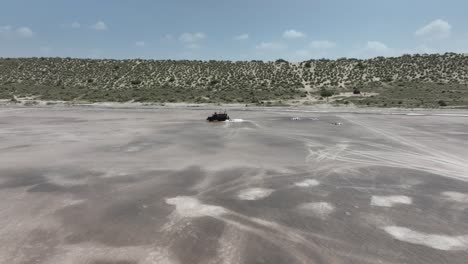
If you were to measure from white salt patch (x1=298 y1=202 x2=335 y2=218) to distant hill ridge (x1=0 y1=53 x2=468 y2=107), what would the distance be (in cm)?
4700

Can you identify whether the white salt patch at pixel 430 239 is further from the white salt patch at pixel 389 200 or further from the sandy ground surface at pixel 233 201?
the white salt patch at pixel 389 200

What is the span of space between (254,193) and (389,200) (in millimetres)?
4027

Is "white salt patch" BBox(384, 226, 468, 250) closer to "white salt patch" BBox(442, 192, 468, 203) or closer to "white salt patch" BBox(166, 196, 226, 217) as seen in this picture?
"white salt patch" BBox(442, 192, 468, 203)

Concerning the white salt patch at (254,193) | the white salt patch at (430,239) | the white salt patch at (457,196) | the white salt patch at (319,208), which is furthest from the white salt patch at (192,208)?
the white salt patch at (457,196)

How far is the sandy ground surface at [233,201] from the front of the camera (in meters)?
8.02

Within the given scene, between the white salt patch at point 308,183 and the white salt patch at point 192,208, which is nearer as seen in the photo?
the white salt patch at point 192,208

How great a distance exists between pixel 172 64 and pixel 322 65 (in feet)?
123

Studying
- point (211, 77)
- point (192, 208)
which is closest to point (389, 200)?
point (192, 208)

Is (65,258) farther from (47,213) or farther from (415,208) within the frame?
(415,208)

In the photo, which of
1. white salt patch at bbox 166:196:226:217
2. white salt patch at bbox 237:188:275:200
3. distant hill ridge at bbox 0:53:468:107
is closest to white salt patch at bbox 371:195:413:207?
white salt patch at bbox 237:188:275:200

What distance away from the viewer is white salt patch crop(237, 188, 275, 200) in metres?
11.5

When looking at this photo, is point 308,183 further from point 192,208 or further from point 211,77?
point 211,77

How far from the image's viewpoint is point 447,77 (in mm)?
75625

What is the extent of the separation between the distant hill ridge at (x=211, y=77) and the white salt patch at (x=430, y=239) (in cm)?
4895
